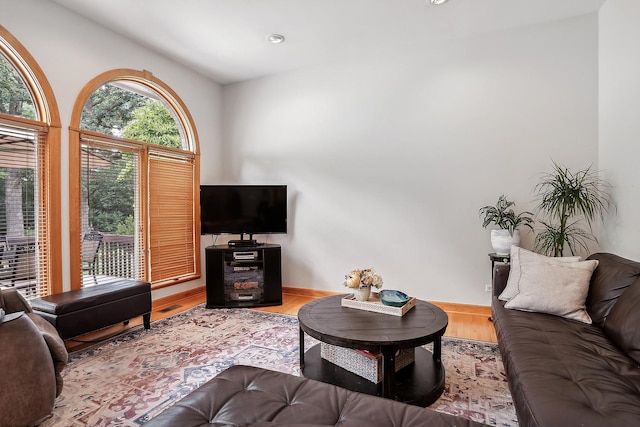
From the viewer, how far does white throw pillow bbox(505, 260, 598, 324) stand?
214 centimetres

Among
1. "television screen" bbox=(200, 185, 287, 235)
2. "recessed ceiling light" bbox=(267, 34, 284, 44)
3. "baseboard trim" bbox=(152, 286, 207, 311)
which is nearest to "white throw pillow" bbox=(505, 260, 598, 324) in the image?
"television screen" bbox=(200, 185, 287, 235)

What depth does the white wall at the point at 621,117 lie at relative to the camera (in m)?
2.43

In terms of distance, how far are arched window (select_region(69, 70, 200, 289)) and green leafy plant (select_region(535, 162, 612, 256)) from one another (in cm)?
411

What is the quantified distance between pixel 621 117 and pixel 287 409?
3.22 metres

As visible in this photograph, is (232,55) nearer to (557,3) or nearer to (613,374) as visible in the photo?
(557,3)

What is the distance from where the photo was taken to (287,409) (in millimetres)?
1307

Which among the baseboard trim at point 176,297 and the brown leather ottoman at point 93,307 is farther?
the baseboard trim at point 176,297

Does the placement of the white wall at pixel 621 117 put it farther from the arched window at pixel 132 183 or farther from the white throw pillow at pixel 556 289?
the arched window at pixel 132 183

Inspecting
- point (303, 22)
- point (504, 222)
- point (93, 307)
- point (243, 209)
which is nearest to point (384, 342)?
point (504, 222)

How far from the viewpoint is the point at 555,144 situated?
10.9 feet

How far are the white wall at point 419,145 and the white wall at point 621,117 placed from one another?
0.20 meters

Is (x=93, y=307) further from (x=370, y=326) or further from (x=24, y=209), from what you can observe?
(x=370, y=326)

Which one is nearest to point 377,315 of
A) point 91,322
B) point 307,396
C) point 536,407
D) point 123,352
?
point 307,396

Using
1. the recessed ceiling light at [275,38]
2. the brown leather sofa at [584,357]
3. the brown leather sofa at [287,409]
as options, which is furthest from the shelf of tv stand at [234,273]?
the brown leather sofa at [287,409]
